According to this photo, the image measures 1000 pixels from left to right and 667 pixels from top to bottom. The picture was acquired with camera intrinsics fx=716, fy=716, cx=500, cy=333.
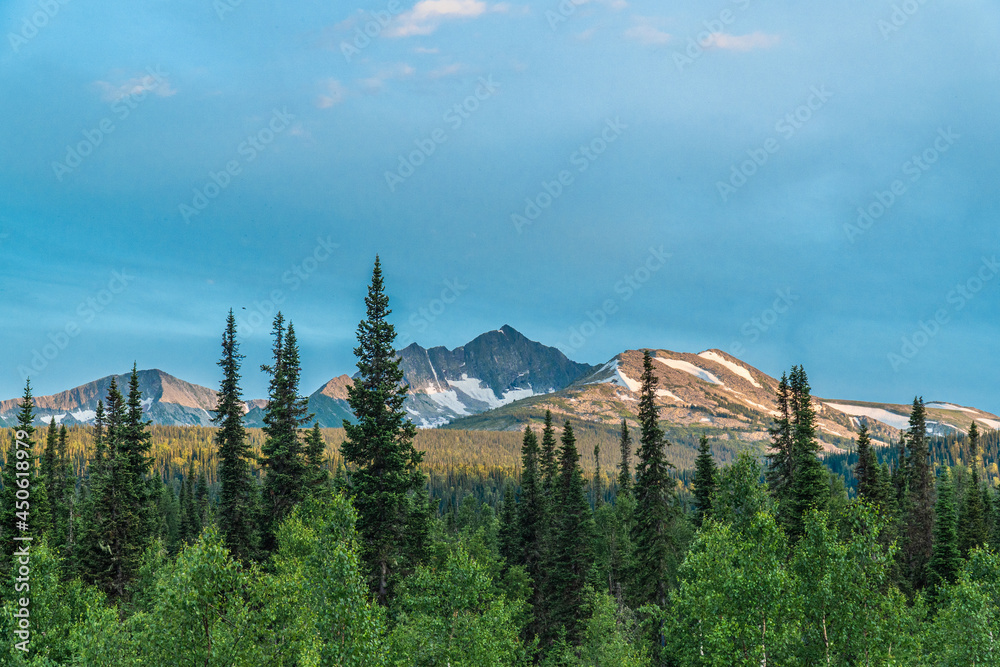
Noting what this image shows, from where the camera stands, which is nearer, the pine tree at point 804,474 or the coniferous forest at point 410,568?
the coniferous forest at point 410,568

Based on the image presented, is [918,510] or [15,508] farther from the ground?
[15,508]

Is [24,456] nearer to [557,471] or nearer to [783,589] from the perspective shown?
[783,589]

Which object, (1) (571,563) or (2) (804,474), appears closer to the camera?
(2) (804,474)

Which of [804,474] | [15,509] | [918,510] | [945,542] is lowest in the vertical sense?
[945,542]

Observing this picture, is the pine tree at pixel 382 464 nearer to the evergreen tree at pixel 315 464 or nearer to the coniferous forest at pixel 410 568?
the coniferous forest at pixel 410 568

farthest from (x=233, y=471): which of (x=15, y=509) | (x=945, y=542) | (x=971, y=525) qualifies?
(x=971, y=525)

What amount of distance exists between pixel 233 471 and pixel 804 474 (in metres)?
40.5

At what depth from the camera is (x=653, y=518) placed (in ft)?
166

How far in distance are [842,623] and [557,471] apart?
156 ft

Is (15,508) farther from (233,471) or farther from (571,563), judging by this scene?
(571,563)

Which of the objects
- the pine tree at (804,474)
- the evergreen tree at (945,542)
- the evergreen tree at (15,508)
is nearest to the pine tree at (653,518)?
the pine tree at (804,474)

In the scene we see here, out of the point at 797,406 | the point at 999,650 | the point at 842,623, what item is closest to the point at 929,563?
the point at 797,406

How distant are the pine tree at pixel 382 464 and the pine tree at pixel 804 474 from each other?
86.7ft

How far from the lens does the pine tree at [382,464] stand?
122 feet
